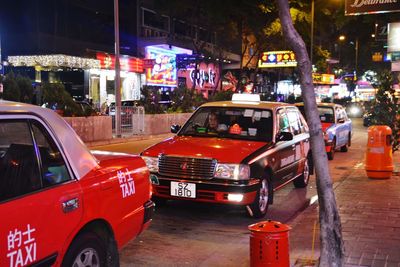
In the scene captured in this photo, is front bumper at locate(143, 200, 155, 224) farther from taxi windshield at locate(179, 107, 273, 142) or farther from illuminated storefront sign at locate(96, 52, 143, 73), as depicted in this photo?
illuminated storefront sign at locate(96, 52, 143, 73)

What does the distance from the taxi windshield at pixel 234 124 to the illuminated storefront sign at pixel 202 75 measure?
30223mm

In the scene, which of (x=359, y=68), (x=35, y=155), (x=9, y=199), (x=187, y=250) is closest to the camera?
(x=9, y=199)

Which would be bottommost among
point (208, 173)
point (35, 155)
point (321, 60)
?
point (208, 173)

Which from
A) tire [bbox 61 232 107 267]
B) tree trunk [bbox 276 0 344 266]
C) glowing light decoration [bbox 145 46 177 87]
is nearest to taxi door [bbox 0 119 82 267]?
tire [bbox 61 232 107 267]

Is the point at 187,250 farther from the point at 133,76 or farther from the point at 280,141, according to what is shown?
the point at 133,76

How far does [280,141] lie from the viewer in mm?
8812

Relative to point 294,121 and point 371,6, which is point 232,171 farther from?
point 371,6

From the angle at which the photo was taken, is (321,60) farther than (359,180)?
Yes

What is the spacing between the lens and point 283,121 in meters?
9.41

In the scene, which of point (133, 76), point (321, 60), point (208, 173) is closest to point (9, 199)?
point (208, 173)

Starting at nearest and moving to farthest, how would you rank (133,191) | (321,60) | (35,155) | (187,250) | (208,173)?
(35,155) < (133,191) < (187,250) < (208,173) < (321,60)

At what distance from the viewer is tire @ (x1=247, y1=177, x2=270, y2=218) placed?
7879mm

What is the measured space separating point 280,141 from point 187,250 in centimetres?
303

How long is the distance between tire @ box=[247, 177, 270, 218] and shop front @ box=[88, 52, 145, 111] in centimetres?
2119
